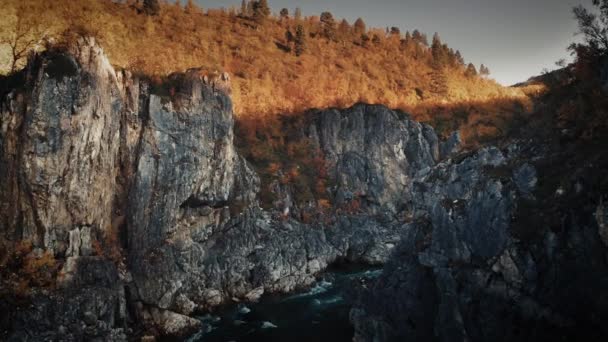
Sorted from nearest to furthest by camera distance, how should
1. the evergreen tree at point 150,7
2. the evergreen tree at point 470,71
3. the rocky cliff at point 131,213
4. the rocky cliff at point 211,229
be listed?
the rocky cliff at point 211,229, the rocky cliff at point 131,213, the evergreen tree at point 150,7, the evergreen tree at point 470,71

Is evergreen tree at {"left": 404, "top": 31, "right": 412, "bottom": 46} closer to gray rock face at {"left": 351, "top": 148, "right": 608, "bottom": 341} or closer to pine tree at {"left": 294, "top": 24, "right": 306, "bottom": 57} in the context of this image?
pine tree at {"left": 294, "top": 24, "right": 306, "bottom": 57}

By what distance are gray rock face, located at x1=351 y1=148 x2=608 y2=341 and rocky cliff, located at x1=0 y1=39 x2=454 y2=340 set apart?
70.3 ft

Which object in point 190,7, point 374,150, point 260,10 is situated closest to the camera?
point 374,150

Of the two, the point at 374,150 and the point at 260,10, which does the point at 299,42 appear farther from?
the point at 374,150

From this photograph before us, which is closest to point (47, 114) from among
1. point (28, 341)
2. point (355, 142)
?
point (28, 341)

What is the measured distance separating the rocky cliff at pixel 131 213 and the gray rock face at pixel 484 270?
2143cm

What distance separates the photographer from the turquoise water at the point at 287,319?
3341 centimetres

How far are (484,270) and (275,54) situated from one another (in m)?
81.3

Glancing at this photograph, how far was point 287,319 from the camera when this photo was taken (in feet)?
124

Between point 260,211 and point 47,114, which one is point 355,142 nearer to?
point 260,211

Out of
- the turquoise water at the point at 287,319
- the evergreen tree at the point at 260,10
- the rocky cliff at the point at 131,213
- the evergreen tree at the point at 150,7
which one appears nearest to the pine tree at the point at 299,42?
the evergreen tree at the point at 260,10

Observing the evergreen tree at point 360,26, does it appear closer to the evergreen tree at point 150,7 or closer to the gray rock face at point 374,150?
the gray rock face at point 374,150

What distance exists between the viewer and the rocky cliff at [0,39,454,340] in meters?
32.9

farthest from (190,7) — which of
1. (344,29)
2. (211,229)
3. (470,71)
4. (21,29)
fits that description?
(470,71)
